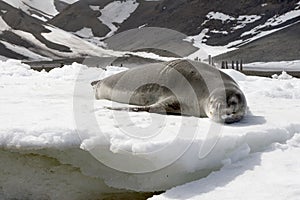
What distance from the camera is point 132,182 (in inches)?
115

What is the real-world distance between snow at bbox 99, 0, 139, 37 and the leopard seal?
271 ft

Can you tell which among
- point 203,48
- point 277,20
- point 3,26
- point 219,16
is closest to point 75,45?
point 3,26

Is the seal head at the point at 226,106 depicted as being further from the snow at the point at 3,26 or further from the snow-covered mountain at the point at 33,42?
the snow at the point at 3,26

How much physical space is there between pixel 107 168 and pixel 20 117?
0.89 metres

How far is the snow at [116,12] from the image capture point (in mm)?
89869

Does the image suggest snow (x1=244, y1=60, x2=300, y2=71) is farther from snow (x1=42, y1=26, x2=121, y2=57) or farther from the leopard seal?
snow (x1=42, y1=26, x2=121, y2=57)

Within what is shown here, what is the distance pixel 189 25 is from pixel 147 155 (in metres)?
64.7

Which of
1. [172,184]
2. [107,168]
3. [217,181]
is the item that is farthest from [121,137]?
[217,181]

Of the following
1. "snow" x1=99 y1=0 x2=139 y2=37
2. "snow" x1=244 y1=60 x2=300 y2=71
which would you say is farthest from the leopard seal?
"snow" x1=99 y1=0 x2=139 y2=37

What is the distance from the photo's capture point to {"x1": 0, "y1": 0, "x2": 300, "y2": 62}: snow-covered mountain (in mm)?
45847

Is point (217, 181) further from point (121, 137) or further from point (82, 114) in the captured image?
point (82, 114)

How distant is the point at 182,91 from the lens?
4.24m

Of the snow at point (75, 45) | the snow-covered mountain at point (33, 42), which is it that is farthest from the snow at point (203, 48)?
the snow at point (75, 45)

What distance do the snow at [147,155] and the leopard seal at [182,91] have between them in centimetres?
28
